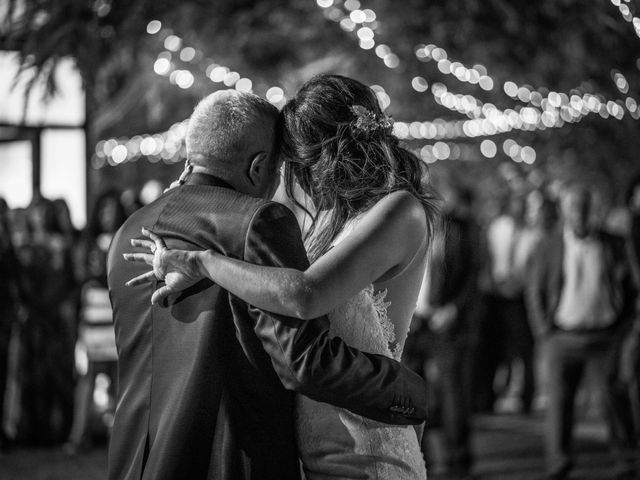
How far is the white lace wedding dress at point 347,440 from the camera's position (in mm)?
2662

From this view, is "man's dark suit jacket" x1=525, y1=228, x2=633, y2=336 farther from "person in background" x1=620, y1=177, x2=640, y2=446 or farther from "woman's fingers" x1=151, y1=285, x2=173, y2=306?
"woman's fingers" x1=151, y1=285, x2=173, y2=306

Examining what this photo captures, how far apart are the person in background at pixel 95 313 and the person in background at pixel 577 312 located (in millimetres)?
3463

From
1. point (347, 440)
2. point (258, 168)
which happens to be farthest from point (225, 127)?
point (347, 440)

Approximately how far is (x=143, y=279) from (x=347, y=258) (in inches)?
20.4

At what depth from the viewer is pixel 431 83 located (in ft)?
48.5

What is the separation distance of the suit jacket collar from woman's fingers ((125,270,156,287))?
0.84 feet

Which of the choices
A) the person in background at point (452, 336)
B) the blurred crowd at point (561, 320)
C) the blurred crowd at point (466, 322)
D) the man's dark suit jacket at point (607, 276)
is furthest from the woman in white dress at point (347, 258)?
the man's dark suit jacket at point (607, 276)

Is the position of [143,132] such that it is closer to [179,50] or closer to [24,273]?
[179,50]

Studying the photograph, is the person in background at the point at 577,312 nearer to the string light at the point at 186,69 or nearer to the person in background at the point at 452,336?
the person in background at the point at 452,336

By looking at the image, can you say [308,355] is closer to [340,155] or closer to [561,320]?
[340,155]

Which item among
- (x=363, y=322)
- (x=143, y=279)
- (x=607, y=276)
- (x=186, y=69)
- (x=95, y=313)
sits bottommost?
(x=95, y=313)

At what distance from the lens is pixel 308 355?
2.42 metres

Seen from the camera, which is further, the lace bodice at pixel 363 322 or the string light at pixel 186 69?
the string light at pixel 186 69

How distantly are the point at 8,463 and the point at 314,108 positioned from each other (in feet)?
20.1
